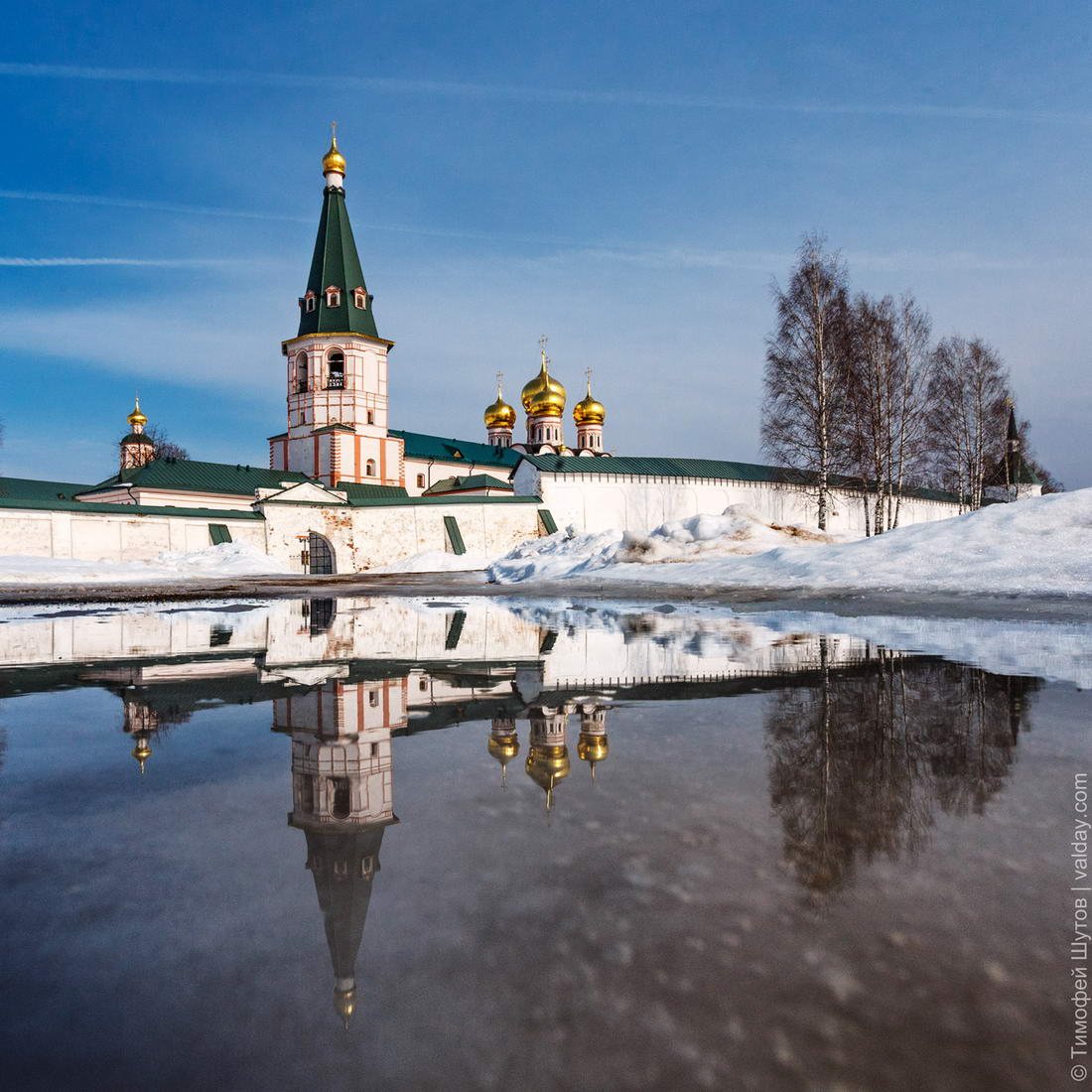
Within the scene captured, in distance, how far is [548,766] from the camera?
2293 millimetres

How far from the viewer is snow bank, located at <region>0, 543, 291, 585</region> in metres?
19.9

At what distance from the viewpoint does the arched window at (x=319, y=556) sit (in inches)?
1411

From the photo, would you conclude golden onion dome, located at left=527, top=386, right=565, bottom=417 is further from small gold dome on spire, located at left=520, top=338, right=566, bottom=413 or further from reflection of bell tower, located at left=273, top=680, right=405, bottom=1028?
reflection of bell tower, located at left=273, top=680, right=405, bottom=1028

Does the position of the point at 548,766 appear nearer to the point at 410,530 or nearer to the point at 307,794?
the point at 307,794

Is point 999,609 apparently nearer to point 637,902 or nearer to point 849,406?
point 637,902

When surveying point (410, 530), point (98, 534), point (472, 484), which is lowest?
point (98, 534)

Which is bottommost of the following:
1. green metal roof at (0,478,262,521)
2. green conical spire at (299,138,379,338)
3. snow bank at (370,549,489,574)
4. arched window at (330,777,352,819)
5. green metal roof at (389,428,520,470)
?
arched window at (330,777,352,819)

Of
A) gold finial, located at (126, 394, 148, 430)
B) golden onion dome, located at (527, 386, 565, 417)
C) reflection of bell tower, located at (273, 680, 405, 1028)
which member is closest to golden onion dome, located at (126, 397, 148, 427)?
gold finial, located at (126, 394, 148, 430)

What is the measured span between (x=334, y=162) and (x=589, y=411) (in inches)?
1021

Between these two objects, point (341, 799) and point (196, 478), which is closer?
point (341, 799)

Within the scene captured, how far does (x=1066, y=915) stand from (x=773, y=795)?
0.70m

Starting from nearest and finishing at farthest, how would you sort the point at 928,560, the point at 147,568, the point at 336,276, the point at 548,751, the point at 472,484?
1. the point at 548,751
2. the point at 928,560
3. the point at 147,568
4. the point at 336,276
5. the point at 472,484

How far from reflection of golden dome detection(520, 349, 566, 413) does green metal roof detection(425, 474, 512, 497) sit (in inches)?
410

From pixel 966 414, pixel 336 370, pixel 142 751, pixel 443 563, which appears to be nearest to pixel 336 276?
pixel 336 370
